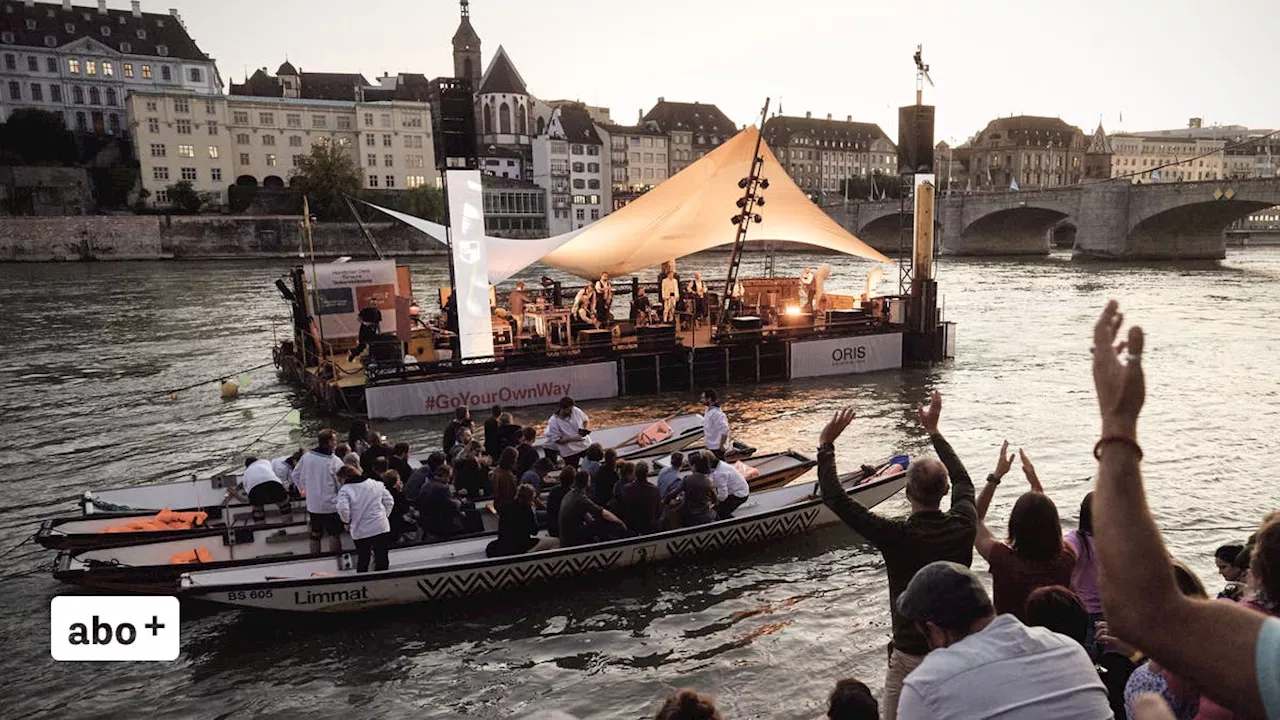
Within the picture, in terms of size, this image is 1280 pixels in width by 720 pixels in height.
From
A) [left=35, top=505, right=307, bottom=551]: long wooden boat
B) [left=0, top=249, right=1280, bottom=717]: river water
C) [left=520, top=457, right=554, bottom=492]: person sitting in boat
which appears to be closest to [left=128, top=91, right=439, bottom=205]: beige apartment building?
[left=0, top=249, right=1280, bottom=717]: river water

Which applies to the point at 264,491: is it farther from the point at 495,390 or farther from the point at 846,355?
the point at 846,355

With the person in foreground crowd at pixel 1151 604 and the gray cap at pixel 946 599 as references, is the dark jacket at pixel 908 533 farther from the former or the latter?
the person in foreground crowd at pixel 1151 604

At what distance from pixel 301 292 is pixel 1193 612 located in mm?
24045

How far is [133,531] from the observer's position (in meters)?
10.5

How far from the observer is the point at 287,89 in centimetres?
10962

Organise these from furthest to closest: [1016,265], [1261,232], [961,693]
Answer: [1261,232] → [1016,265] → [961,693]

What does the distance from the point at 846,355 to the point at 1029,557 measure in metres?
20.4

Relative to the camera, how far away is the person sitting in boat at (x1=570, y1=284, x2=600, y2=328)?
74.6ft

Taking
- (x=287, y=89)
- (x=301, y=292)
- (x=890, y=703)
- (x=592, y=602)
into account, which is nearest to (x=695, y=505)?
(x=592, y=602)

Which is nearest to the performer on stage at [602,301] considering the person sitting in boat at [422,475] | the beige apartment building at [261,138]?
the person sitting in boat at [422,475]

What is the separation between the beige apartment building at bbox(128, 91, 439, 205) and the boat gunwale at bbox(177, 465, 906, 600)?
88652 mm

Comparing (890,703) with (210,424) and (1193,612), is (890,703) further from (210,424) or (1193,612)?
(210,424)

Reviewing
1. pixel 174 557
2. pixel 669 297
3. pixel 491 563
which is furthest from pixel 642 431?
pixel 669 297

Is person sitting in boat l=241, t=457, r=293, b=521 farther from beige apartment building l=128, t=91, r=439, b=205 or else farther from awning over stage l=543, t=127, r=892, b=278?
beige apartment building l=128, t=91, r=439, b=205
